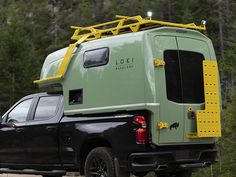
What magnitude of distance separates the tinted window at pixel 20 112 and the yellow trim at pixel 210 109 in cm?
369

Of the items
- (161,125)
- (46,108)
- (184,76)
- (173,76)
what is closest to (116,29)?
(173,76)

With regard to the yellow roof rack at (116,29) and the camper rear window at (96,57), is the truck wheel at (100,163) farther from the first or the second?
the yellow roof rack at (116,29)

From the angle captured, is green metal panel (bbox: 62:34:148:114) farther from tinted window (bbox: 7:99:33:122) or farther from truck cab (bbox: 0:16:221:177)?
tinted window (bbox: 7:99:33:122)

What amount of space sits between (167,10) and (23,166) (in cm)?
5837

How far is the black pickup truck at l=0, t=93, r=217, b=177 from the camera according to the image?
775 cm

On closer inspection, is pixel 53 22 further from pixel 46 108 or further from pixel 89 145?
pixel 89 145

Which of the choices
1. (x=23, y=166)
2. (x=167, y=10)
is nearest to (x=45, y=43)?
(x=167, y=10)

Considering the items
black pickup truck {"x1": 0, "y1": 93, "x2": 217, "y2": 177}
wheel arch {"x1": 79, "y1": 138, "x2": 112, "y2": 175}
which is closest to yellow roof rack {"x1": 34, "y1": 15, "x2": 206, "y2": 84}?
black pickup truck {"x1": 0, "y1": 93, "x2": 217, "y2": 177}

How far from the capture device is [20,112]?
1038 cm

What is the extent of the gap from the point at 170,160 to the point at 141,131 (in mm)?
741

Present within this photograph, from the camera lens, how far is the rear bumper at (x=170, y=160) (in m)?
7.69

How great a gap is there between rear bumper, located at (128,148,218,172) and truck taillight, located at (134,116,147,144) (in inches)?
8.6

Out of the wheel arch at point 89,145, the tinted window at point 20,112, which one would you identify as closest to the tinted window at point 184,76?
the wheel arch at point 89,145

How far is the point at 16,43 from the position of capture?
40188 mm
